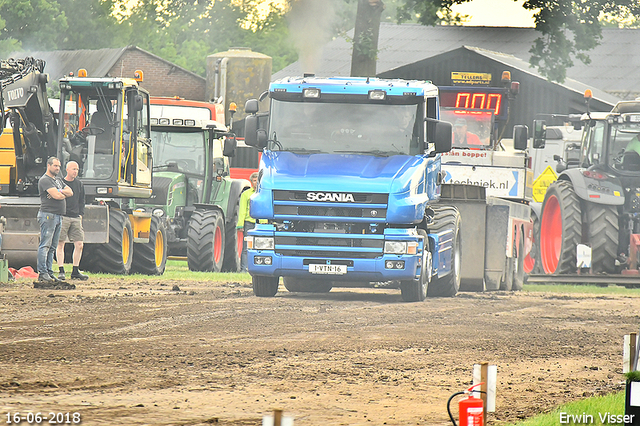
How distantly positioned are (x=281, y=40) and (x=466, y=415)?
253 feet

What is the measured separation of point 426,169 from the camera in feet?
51.5

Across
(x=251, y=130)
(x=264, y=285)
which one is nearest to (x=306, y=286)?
(x=264, y=285)

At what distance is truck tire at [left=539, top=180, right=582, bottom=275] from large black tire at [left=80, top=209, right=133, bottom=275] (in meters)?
7.68

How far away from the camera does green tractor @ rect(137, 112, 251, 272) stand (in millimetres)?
21562

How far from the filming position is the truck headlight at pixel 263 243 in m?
15.1

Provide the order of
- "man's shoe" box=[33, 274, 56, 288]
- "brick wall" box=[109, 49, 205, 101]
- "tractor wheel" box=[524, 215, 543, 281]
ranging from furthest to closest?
"brick wall" box=[109, 49, 205, 101] < "tractor wheel" box=[524, 215, 543, 281] < "man's shoe" box=[33, 274, 56, 288]

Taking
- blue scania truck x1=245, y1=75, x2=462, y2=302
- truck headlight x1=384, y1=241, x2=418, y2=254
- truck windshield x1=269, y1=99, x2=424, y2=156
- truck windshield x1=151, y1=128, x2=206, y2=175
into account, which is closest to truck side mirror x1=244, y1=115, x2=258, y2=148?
blue scania truck x1=245, y1=75, x2=462, y2=302

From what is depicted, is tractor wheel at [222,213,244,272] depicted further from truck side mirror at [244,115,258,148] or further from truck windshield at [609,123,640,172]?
truck windshield at [609,123,640,172]

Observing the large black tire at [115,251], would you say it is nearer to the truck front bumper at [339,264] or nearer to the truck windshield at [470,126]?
the truck front bumper at [339,264]

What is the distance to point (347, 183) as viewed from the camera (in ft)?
48.6

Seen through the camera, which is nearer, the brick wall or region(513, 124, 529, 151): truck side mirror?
region(513, 124, 529, 151): truck side mirror

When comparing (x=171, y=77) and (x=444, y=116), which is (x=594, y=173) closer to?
(x=444, y=116)

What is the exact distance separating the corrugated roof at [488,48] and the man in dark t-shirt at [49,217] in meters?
29.3

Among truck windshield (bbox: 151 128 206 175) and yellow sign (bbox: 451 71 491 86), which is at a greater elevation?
yellow sign (bbox: 451 71 491 86)
